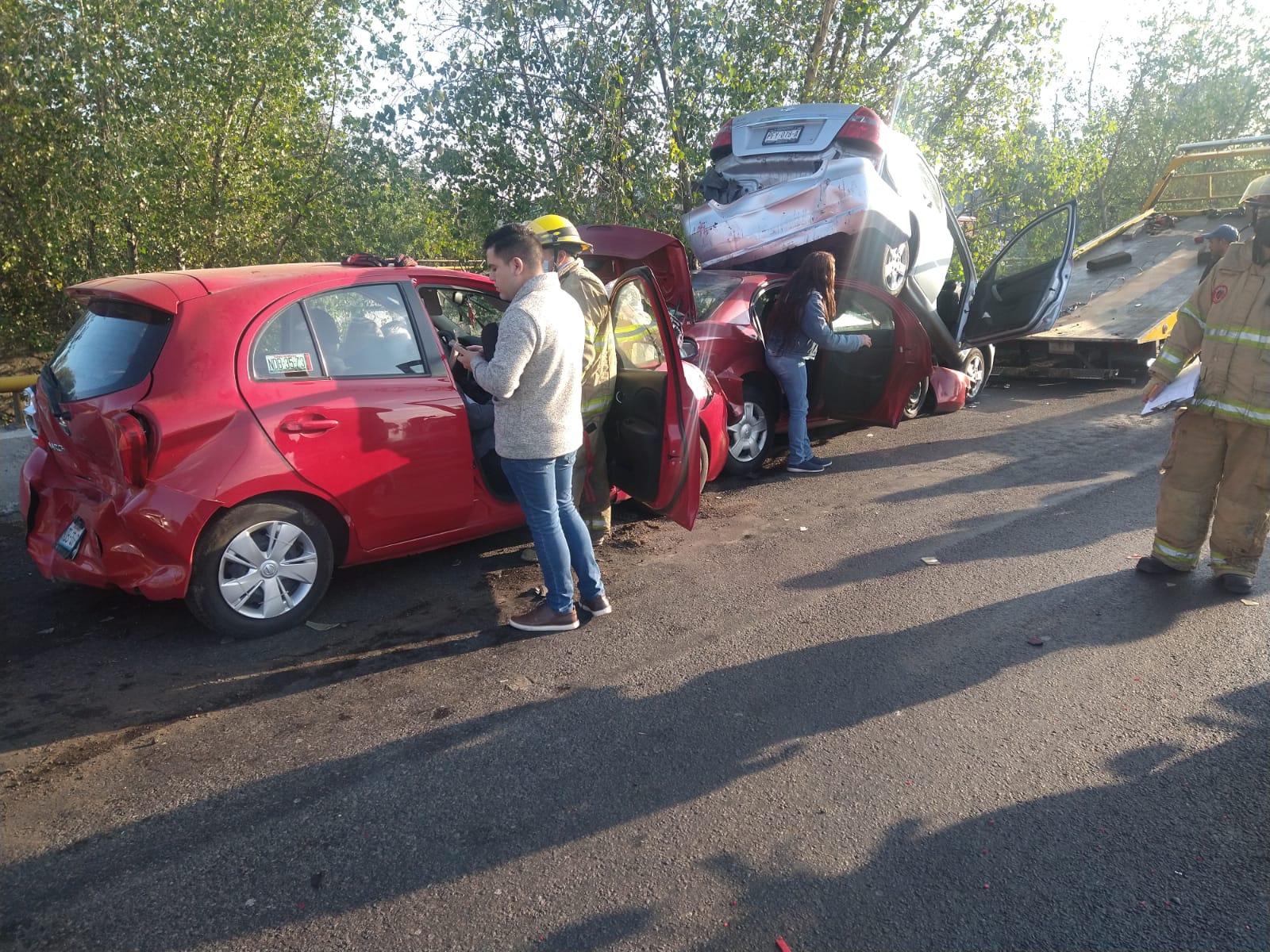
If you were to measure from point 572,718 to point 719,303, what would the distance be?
4.18m

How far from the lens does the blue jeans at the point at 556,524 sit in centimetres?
379

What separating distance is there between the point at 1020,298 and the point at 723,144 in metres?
3.60

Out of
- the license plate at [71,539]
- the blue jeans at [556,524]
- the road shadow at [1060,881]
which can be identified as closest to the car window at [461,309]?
the blue jeans at [556,524]

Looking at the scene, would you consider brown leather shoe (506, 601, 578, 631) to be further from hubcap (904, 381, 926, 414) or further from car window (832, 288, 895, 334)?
hubcap (904, 381, 926, 414)

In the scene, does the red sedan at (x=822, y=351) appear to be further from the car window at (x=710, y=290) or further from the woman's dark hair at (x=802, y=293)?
the woman's dark hair at (x=802, y=293)

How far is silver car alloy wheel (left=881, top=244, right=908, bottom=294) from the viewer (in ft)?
24.1

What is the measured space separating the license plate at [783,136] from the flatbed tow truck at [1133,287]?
13.1 ft

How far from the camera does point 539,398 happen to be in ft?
12.1

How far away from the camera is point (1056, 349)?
379 inches

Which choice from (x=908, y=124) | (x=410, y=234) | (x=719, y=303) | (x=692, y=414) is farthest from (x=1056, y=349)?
(x=410, y=234)

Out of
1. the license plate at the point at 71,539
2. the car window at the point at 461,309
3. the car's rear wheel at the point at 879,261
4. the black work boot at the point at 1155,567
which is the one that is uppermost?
the car's rear wheel at the point at 879,261

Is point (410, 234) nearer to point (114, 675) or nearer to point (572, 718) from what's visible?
point (114, 675)

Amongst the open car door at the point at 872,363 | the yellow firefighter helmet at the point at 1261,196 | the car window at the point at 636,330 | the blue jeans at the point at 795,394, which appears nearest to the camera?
the yellow firefighter helmet at the point at 1261,196

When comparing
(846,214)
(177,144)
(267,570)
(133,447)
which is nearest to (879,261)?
(846,214)
